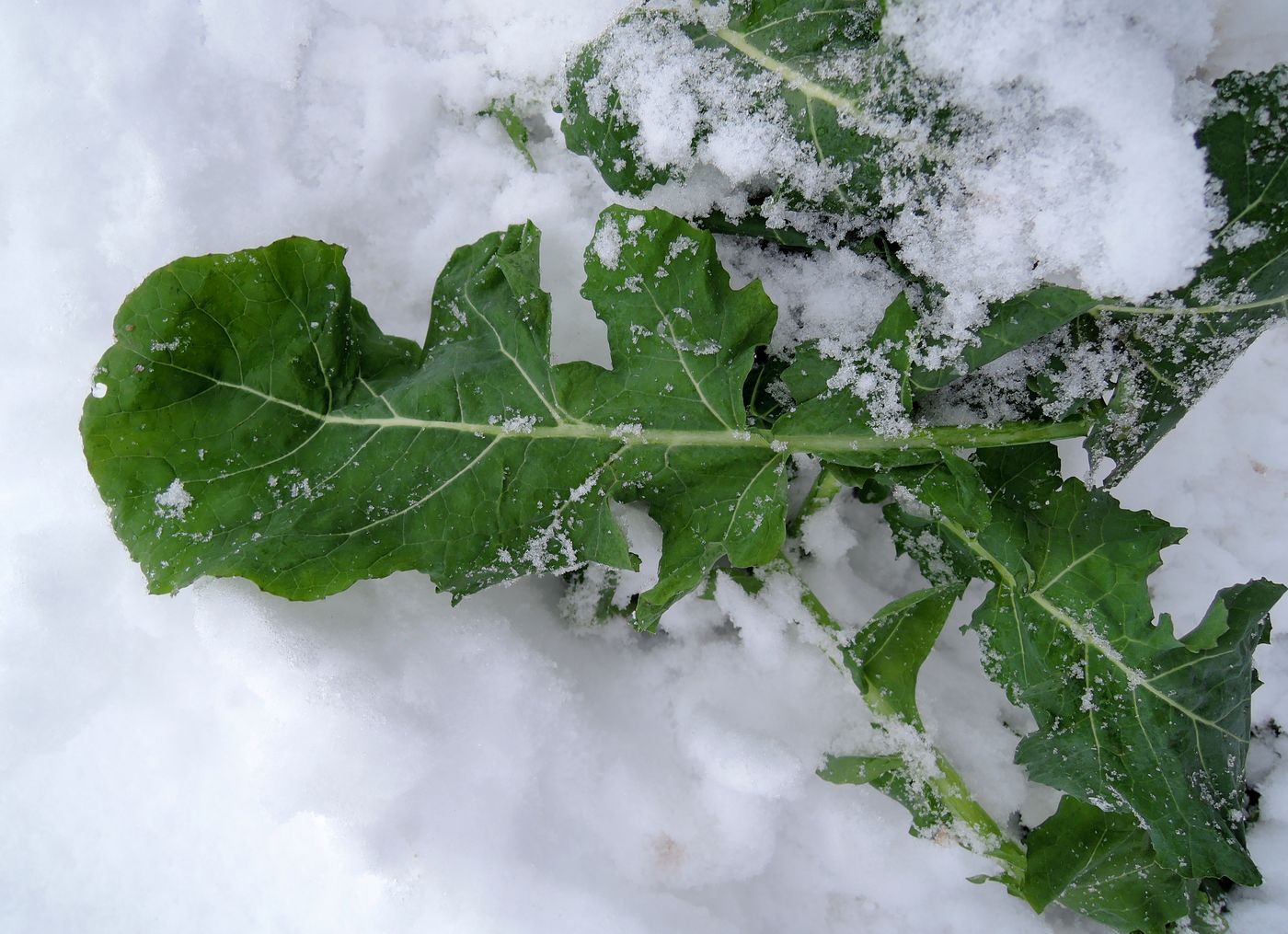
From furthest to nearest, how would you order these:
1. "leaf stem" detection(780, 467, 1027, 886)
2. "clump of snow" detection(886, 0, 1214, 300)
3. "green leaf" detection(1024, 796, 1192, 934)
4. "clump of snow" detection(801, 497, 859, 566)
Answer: "clump of snow" detection(801, 497, 859, 566)
"leaf stem" detection(780, 467, 1027, 886)
"green leaf" detection(1024, 796, 1192, 934)
"clump of snow" detection(886, 0, 1214, 300)

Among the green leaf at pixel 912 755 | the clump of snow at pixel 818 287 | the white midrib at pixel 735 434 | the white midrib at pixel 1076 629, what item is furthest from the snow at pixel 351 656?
the white midrib at pixel 1076 629

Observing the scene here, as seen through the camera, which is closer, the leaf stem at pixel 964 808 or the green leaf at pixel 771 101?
the green leaf at pixel 771 101

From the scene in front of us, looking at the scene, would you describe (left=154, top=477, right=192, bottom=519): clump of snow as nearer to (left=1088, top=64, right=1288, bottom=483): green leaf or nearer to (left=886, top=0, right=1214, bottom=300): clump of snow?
(left=886, top=0, right=1214, bottom=300): clump of snow

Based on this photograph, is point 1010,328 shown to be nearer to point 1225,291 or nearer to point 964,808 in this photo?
point 1225,291

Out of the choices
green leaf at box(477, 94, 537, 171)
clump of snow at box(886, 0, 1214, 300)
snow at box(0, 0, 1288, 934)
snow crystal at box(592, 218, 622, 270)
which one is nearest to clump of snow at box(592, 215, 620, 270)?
snow crystal at box(592, 218, 622, 270)

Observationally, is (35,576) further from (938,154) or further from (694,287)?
(938,154)

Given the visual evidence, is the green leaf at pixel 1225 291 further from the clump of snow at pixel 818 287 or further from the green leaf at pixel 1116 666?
the clump of snow at pixel 818 287

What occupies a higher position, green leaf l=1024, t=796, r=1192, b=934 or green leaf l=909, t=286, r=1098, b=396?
green leaf l=909, t=286, r=1098, b=396
